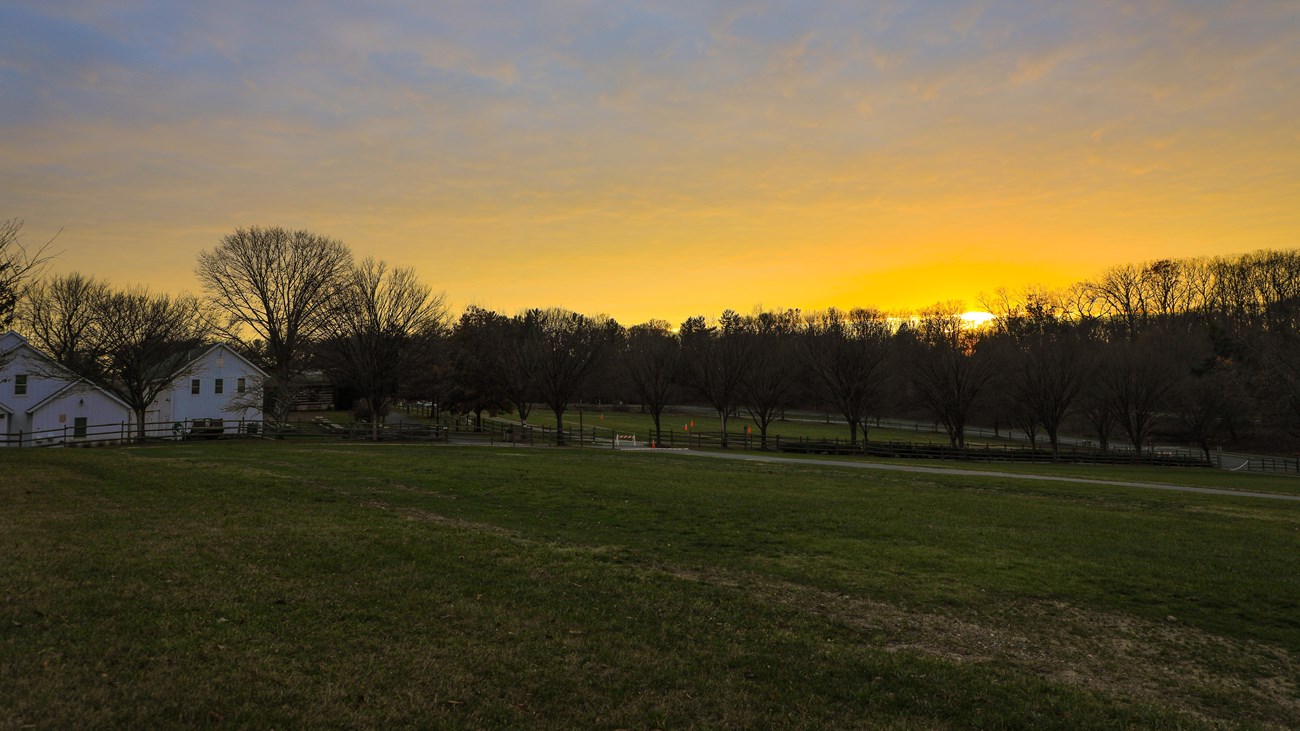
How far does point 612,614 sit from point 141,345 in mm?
45557

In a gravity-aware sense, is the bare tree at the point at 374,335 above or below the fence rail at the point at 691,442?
above

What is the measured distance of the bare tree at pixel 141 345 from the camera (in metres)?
40.5

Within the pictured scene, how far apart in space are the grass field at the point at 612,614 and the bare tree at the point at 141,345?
28287 millimetres

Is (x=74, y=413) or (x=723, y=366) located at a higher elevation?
(x=723, y=366)

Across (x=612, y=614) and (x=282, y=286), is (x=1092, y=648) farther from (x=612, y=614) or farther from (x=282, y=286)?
(x=282, y=286)

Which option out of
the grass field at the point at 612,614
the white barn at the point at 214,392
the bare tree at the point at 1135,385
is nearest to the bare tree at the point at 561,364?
the white barn at the point at 214,392

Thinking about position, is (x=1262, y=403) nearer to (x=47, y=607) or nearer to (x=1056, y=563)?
(x=1056, y=563)

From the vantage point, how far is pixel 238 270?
153ft

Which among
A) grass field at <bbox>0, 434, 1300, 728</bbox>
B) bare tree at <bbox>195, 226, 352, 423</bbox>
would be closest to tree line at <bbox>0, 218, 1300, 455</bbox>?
bare tree at <bbox>195, 226, 352, 423</bbox>

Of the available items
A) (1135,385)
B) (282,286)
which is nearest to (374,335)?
(282,286)

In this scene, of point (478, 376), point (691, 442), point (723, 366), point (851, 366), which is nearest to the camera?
point (691, 442)

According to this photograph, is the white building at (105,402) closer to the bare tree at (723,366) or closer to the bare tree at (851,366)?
the bare tree at (723,366)

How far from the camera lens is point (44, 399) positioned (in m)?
43.1

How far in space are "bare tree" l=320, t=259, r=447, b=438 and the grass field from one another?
989 inches
